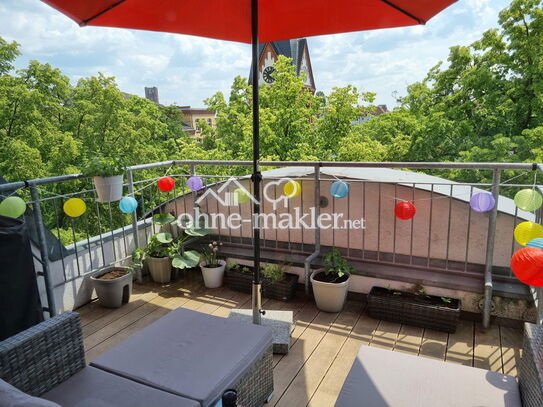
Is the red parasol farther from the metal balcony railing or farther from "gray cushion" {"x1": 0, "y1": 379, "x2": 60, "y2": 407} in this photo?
"gray cushion" {"x1": 0, "y1": 379, "x2": 60, "y2": 407}

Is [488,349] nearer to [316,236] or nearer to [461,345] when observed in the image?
[461,345]

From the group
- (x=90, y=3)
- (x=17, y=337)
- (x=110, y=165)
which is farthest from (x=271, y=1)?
(x=17, y=337)

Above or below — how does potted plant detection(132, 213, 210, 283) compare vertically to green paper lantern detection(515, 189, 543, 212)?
below

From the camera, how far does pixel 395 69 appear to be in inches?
640

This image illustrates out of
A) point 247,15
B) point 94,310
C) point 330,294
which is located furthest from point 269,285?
point 247,15


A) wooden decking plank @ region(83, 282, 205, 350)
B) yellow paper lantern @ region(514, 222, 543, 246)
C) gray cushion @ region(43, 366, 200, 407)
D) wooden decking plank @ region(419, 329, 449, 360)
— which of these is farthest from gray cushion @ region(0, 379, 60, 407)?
wooden decking plank @ region(419, 329, 449, 360)

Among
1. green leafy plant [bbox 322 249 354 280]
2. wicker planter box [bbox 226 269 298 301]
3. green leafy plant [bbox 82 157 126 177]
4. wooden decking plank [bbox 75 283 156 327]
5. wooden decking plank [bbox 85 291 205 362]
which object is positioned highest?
green leafy plant [bbox 82 157 126 177]

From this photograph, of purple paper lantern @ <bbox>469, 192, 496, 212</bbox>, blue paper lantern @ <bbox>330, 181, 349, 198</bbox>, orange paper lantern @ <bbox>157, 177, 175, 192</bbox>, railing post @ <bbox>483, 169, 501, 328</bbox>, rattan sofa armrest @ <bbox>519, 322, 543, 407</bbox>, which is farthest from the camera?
orange paper lantern @ <bbox>157, 177, 175, 192</bbox>

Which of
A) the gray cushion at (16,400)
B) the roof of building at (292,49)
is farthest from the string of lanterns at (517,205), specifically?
the roof of building at (292,49)

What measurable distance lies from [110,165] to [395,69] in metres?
15.7

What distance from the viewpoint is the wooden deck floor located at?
7.84 feet

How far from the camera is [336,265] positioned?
3.33m

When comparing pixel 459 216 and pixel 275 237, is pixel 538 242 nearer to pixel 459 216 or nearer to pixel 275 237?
pixel 459 216

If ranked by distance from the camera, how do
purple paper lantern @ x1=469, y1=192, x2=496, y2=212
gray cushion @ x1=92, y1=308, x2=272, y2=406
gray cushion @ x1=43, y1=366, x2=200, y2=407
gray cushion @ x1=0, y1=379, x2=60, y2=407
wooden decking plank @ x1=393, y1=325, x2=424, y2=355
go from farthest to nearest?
wooden decking plank @ x1=393, y1=325, x2=424, y2=355, purple paper lantern @ x1=469, y1=192, x2=496, y2=212, gray cushion @ x1=92, y1=308, x2=272, y2=406, gray cushion @ x1=43, y1=366, x2=200, y2=407, gray cushion @ x1=0, y1=379, x2=60, y2=407
